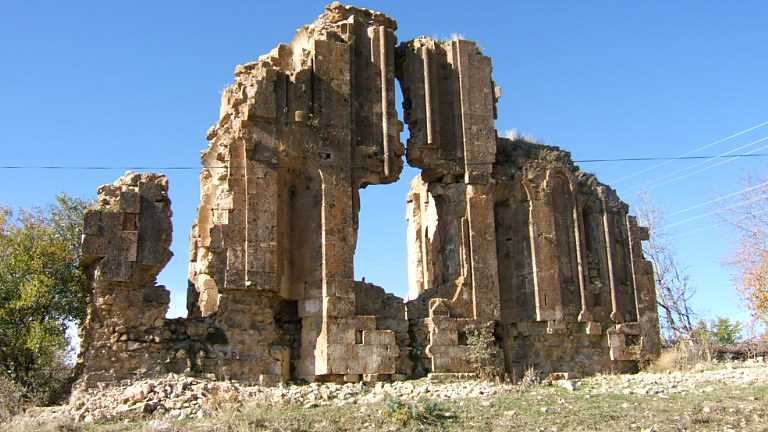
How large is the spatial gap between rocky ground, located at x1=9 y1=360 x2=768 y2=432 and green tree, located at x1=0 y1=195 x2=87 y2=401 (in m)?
1.30

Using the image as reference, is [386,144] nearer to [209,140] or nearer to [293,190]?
[293,190]

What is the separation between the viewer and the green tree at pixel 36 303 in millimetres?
13734

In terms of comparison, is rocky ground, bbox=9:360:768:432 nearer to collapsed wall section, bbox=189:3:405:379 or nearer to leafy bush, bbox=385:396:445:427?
leafy bush, bbox=385:396:445:427

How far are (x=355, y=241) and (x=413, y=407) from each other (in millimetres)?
4648

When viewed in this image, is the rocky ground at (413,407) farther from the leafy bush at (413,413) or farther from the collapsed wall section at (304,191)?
the collapsed wall section at (304,191)

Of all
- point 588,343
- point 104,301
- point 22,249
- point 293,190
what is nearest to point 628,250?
point 588,343

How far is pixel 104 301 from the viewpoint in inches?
540

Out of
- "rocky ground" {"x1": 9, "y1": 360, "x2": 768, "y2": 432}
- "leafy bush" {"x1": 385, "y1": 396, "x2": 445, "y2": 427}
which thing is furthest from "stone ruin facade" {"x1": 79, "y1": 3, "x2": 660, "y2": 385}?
"leafy bush" {"x1": 385, "y1": 396, "x2": 445, "y2": 427}

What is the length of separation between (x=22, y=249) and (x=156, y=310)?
8.30 ft

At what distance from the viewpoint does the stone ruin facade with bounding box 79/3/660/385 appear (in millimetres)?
14184

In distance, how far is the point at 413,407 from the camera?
1181 cm

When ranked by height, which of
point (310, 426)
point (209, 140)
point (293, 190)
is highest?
point (209, 140)

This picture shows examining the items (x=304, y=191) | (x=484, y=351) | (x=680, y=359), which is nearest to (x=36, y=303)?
(x=304, y=191)

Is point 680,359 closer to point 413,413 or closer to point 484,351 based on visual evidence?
point 484,351
